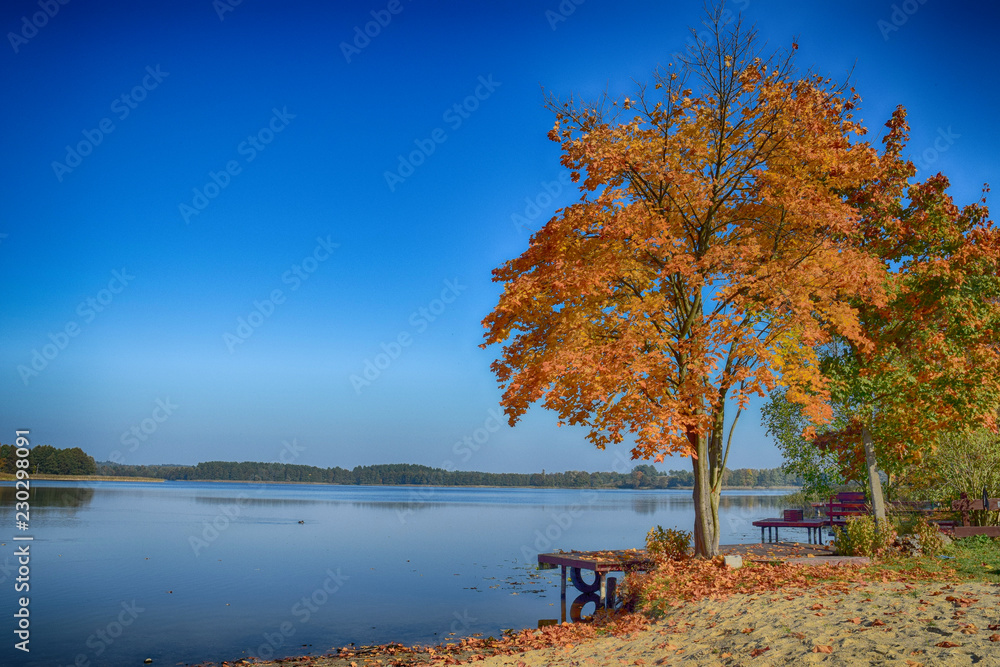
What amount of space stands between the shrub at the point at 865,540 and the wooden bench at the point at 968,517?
84.8 inches

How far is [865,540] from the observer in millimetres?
17984

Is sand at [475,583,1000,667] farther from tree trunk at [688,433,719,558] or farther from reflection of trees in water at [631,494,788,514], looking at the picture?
reflection of trees in water at [631,494,788,514]

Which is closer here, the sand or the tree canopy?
the sand

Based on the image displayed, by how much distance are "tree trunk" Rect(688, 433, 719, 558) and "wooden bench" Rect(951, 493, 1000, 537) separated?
7044mm

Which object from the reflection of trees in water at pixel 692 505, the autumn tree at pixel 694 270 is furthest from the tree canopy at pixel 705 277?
the reflection of trees in water at pixel 692 505

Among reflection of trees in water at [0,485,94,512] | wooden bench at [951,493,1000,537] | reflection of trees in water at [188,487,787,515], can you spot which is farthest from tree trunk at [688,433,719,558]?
reflection of trees in water at [188,487,787,515]

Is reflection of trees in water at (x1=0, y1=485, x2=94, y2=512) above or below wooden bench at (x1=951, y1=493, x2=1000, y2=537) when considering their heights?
below

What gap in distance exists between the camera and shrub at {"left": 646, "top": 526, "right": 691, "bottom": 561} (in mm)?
17969

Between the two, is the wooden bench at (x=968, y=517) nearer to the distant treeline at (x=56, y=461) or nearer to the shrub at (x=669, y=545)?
the shrub at (x=669, y=545)

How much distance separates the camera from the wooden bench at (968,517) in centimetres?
1877

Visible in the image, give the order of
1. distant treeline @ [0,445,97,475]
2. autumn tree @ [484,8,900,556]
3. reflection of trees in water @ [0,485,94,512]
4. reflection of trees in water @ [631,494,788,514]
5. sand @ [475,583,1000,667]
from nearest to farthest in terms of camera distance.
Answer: sand @ [475,583,1000,667]
autumn tree @ [484,8,900,556]
reflection of trees in water @ [0,485,94,512]
reflection of trees in water @ [631,494,788,514]
distant treeline @ [0,445,97,475]

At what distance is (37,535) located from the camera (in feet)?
131

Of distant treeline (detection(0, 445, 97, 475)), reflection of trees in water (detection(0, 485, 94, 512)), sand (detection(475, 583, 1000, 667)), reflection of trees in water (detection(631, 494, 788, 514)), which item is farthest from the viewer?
distant treeline (detection(0, 445, 97, 475))

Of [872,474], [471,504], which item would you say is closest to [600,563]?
[872,474]
